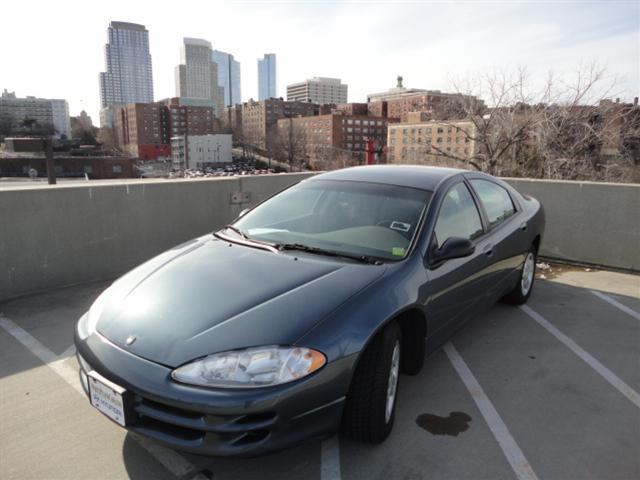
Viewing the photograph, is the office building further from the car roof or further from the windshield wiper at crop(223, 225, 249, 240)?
the windshield wiper at crop(223, 225, 249, 240)

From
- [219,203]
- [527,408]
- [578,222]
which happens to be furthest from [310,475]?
[578,222]

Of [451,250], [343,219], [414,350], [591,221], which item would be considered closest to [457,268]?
[451,250]

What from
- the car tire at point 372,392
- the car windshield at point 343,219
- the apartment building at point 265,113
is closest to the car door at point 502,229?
the car windshield at point 343,219

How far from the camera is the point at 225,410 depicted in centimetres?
198

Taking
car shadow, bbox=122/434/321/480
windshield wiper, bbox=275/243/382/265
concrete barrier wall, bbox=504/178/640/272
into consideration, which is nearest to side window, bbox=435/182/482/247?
windshield wiper, bbox=275/243/382/265

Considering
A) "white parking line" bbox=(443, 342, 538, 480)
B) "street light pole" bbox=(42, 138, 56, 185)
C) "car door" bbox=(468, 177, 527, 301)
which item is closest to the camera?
"white parking line" bbox=(443, 342, 538, 480)

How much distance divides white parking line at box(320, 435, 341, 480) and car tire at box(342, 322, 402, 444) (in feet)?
0.47

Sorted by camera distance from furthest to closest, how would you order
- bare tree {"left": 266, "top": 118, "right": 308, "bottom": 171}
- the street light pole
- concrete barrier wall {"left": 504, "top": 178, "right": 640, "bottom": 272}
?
1. bare tree {"left": 266, "top": 118, "right": 308, "bottom": 171}
2. the street light pole
3. concrete barrier wall {"left": 504, "top": 178, "right": 640, "bottom": 272}

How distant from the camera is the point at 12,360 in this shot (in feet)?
11.6

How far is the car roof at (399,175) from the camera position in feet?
11.8

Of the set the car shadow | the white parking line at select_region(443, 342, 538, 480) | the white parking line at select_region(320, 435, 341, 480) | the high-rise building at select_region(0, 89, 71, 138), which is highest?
the high-rise building at select_region(0, 89, 71, 138)

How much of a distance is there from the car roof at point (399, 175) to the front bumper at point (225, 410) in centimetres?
179

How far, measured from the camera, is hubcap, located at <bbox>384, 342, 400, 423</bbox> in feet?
8.47

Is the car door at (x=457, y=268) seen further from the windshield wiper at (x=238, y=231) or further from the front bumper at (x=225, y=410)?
the windshield wiper at (x=238, y=231)
